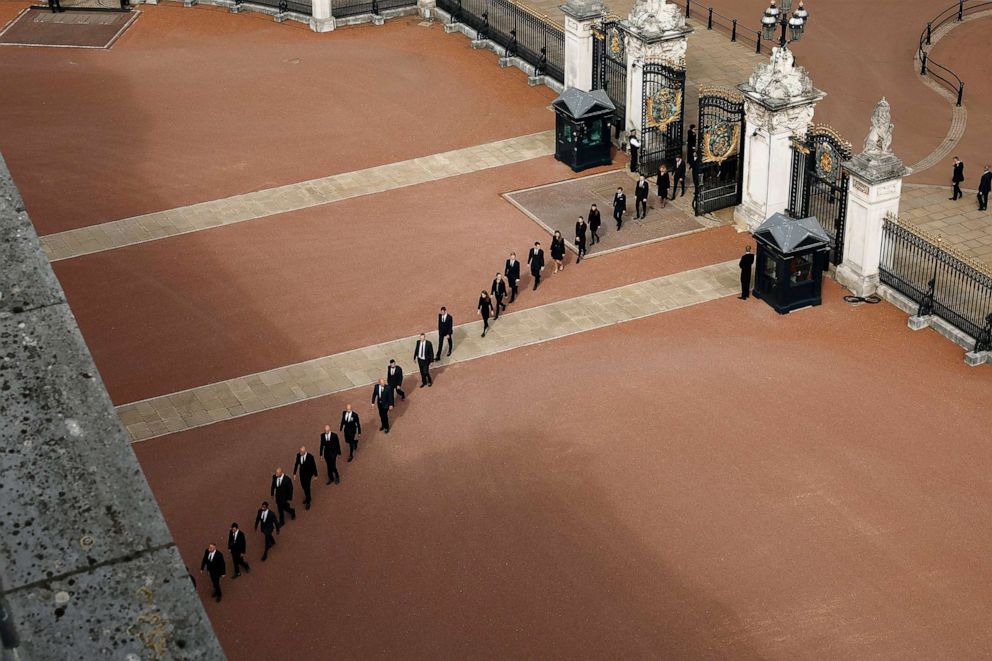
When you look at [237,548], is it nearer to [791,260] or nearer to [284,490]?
[284,490]

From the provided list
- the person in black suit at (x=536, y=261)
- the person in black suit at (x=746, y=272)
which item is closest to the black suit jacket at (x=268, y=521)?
the person in black suit at (x=536, y=261)

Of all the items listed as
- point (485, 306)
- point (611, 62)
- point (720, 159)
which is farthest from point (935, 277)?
point (611, 62)

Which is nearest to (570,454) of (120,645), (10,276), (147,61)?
(10,276)

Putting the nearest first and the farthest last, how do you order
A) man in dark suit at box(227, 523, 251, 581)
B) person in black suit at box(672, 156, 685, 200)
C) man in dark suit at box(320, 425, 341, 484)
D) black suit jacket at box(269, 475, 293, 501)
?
man in dark suit at box(227, 523, 251, 581) → black suit jacket at box(269, 475, 293, 501) → man in dark suit at box(320, 425, 341, 484) → person in black suit at box(672, 156, 685, 200)

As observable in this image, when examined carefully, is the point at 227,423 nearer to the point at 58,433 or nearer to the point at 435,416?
the point at 435,416

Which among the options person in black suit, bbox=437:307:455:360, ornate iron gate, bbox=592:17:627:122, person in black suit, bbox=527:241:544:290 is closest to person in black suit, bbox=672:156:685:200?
ornate iron gate, bbox=592:17:627:122

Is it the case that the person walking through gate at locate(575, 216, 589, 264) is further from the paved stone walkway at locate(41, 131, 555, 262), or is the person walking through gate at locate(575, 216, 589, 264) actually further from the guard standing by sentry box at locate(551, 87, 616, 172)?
the paved stone walkway at locate(41, 131, 555, 262)
